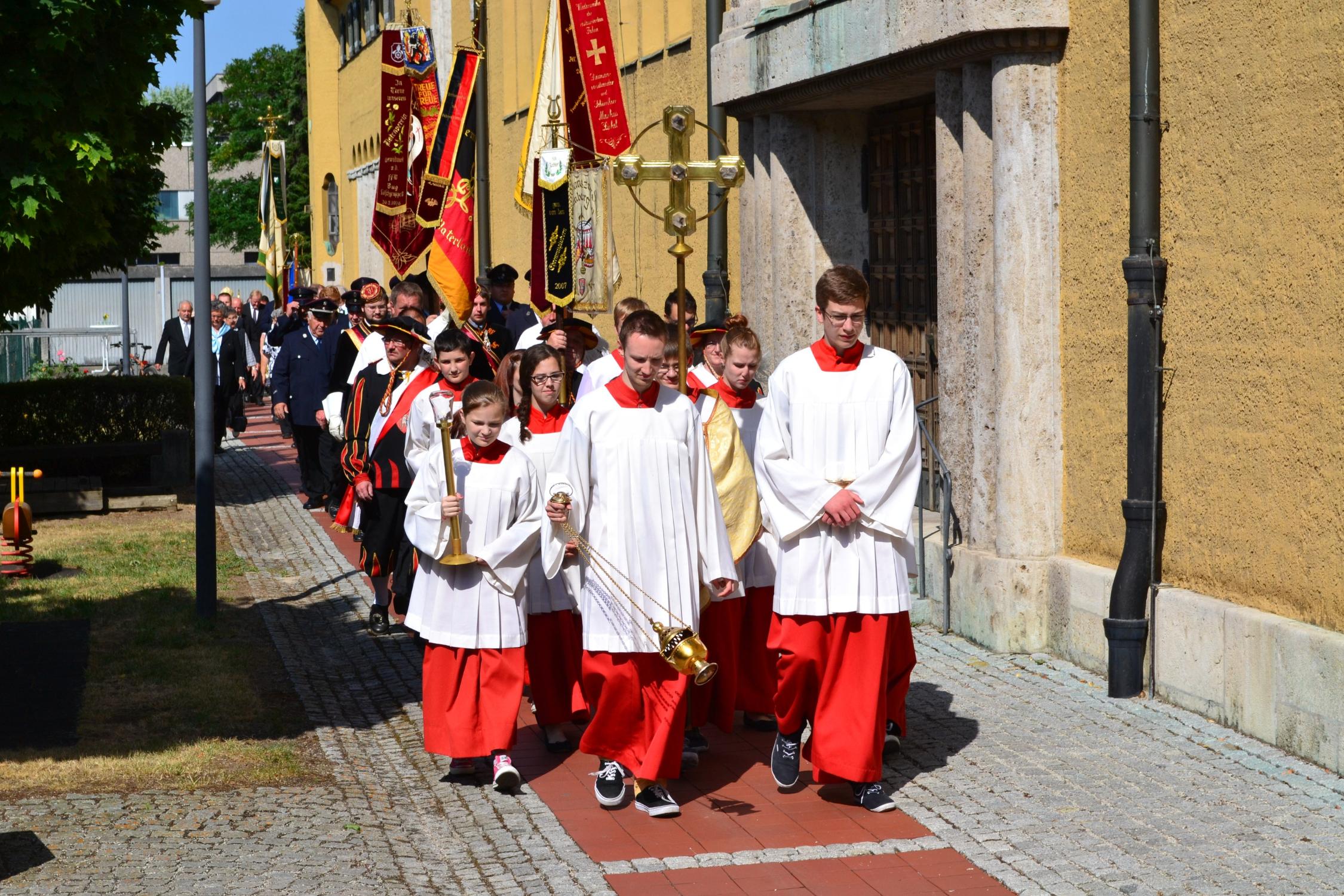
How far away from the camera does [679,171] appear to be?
24.3 ft

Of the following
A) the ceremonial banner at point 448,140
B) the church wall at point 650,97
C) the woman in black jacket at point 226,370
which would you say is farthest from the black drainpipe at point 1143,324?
the woman in black jacket at point 226,370

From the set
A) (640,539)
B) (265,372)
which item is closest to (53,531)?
(640,539)

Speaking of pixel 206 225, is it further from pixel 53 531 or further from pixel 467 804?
pixel 467 804

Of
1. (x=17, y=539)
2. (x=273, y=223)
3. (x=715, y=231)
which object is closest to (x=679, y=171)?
(x=715, y=231)

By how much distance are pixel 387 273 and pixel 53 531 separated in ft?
70.7

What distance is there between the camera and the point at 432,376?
9625 mm

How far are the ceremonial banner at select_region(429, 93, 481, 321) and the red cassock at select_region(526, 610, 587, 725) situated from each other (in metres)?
3.79

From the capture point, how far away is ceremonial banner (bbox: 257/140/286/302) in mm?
28625

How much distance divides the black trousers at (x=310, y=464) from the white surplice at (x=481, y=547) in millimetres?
10291

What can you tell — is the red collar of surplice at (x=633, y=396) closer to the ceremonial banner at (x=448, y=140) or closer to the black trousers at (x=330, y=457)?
the ceremonial banner at (x=448, y=140)

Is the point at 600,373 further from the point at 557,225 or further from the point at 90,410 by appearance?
the point at 90,410

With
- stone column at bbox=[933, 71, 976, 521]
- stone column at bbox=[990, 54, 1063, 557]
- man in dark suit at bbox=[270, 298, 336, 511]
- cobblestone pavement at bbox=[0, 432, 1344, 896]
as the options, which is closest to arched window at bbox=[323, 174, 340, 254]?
man in dark suit at bbox=[270, 298, 336, 511]

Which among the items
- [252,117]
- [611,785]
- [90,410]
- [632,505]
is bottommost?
[611,785]

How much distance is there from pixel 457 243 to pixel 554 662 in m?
4.33
